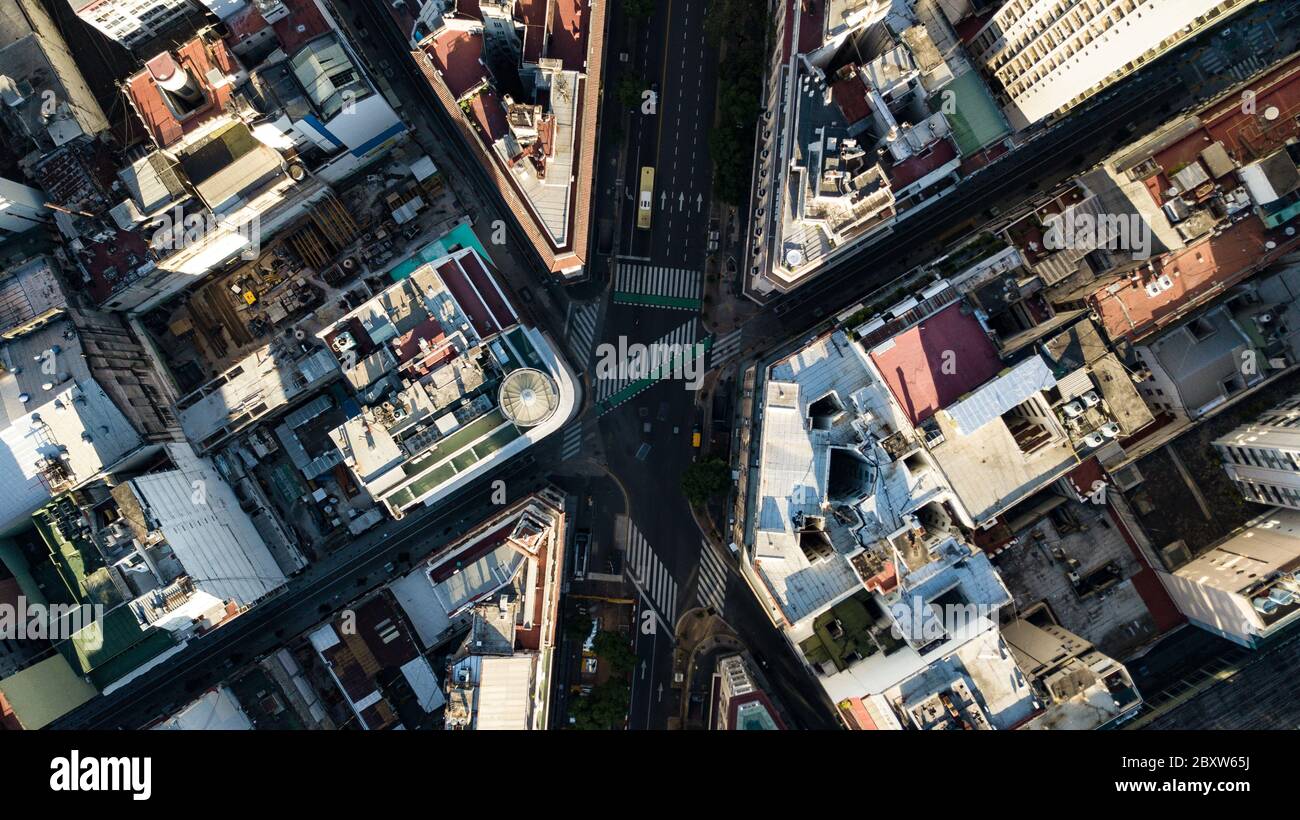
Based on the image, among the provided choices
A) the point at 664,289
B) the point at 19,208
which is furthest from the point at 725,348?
the point at 19,208

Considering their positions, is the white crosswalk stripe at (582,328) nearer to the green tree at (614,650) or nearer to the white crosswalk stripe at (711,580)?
the white crosswalk stripe at (711,580)

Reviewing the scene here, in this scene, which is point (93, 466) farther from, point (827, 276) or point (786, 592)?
point (827, 276)

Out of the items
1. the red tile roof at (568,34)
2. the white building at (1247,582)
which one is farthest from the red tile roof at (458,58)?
the white building at (1247,582)

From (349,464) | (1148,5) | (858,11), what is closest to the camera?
(1148,5)

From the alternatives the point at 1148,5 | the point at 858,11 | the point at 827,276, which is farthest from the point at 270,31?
the point at 1148,5

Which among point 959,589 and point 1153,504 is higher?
point 959,589
